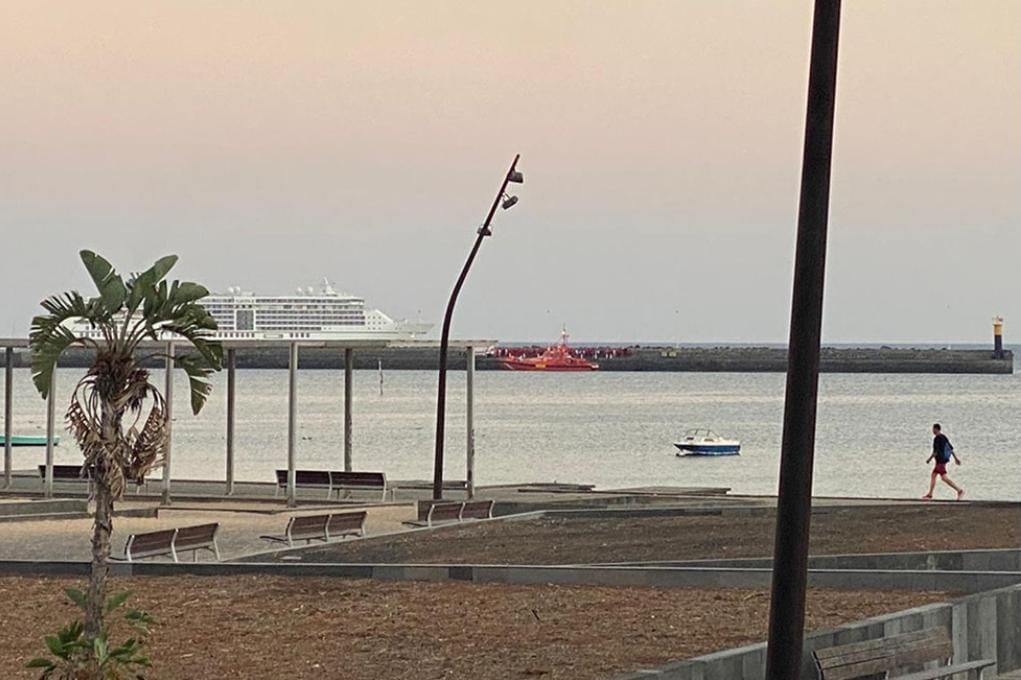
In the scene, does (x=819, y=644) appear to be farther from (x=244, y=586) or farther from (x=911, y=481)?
(x=911, y=481)

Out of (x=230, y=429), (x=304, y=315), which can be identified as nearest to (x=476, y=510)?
(x=230, y=429)

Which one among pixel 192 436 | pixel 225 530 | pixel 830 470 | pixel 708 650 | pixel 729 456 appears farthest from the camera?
pixel 192 436

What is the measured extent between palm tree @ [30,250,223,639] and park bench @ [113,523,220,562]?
6.08 m

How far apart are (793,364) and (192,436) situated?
316ft

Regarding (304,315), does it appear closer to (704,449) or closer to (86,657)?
(704,449)

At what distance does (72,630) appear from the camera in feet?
34.7

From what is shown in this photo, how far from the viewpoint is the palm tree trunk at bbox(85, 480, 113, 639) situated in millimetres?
12180

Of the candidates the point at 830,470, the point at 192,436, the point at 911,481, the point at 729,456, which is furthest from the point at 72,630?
the point at 192,436

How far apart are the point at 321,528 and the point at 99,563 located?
9.79 metres

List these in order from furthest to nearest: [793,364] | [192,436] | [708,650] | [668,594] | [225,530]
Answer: [192,436] < [225,530] < [668,594] < [708,650] < [793,364]

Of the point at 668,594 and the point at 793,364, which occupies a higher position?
the point at 793,364

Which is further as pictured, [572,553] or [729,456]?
[729,456]

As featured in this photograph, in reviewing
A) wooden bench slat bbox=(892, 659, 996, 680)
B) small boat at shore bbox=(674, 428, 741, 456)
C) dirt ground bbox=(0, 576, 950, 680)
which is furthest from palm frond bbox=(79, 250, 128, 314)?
small boat at shore bbox=(674, 428, 741, 456)

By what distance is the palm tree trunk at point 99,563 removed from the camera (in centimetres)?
1218
